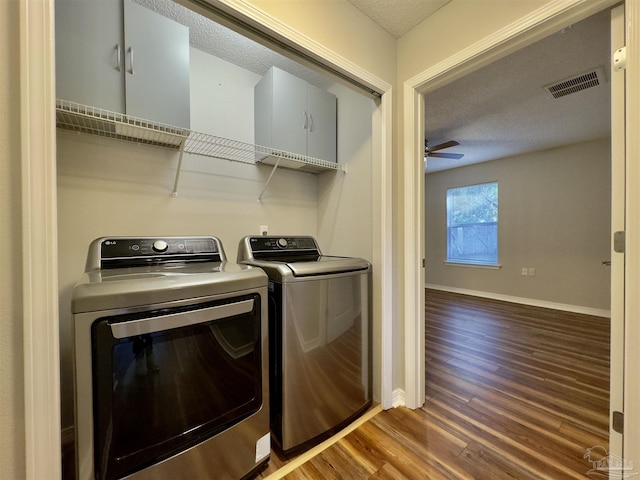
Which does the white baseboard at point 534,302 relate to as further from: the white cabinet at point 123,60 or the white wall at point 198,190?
the white cabinet at point 123,60

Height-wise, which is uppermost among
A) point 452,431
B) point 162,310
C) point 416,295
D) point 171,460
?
point 162,310

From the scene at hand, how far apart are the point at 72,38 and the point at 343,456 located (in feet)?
7.82

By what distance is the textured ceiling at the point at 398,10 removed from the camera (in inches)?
57.1

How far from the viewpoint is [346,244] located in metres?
2.08

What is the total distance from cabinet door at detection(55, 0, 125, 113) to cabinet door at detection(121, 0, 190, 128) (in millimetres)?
46

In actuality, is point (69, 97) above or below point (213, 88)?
below

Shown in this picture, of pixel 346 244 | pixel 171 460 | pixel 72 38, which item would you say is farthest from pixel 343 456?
pixel 72 38

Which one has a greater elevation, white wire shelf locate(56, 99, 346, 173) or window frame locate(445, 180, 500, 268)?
white wire shelf locate(56, 99, 346, 173)

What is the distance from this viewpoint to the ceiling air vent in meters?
2.10

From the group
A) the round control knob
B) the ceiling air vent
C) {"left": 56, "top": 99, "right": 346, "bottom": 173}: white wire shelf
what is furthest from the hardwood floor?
the ceiling air vent

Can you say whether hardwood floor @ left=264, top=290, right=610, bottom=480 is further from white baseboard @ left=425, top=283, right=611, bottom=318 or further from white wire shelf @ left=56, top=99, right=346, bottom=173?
white wire shelf @ left=56, top=99, right=346, bottom=173

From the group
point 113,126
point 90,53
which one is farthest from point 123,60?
point 113,126

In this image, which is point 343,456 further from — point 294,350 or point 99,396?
point 99,396

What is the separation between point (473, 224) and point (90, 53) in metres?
5.41
